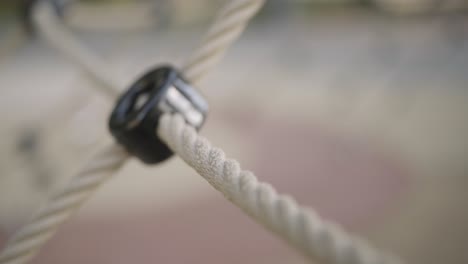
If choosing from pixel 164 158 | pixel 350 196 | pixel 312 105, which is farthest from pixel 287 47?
pixel 164 158

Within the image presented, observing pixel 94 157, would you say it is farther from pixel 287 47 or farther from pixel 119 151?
pixel 287 47

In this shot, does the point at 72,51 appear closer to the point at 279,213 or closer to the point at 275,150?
the point at 279,213

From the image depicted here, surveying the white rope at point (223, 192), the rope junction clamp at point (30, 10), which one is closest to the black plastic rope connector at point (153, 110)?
the white rope at point (223, 192)

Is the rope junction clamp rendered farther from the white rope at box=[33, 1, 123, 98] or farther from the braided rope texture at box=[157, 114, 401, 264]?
the braided rope texture at box=[157, 114, 401, 264]

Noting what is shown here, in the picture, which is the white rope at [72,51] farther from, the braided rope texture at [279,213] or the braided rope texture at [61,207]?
the braided rope texture at [279,213]

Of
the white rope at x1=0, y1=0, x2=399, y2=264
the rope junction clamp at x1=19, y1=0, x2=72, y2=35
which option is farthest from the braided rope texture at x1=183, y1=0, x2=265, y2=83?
the rope junction clamp at x1=19, y1=0, x2=72, y2=35
